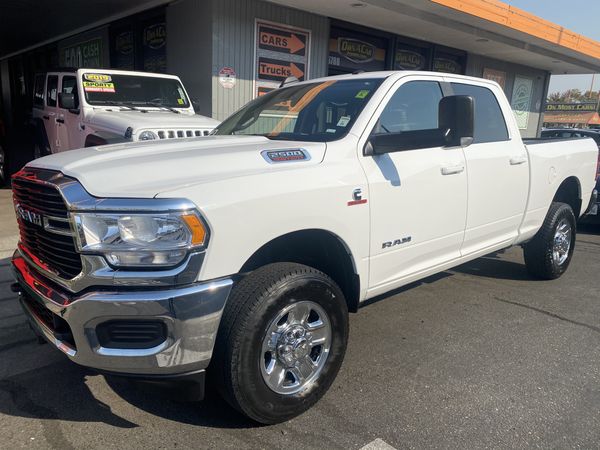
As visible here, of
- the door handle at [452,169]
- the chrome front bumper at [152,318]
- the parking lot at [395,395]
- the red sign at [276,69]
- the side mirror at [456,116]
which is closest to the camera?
the chrome front bumper at [152,318]

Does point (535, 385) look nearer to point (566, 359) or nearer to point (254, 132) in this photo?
point (566, 359)

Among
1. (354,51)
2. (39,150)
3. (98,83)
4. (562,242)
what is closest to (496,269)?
(562,242)

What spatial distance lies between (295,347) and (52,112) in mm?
7921

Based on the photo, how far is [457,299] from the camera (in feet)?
15.8

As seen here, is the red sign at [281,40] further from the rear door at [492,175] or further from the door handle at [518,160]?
the door handle at [518,160]

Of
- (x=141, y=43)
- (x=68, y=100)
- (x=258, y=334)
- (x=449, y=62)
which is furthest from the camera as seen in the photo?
(x=449, y=62)

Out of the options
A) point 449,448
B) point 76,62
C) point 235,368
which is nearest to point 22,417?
point 235,368

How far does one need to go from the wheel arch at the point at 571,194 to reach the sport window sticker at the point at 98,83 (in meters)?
6.71

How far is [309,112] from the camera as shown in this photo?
3.63 m

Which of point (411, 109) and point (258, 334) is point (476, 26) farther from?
point (258, 334)

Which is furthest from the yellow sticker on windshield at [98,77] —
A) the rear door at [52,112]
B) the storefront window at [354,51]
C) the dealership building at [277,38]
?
the storefront window at [354,51]

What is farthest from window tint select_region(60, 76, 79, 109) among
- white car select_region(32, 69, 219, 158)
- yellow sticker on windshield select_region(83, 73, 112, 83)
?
yellow sticker on windshield select_region(83, 73, 112, 83)

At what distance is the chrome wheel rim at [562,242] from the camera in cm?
536

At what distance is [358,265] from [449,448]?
1.14 metres
